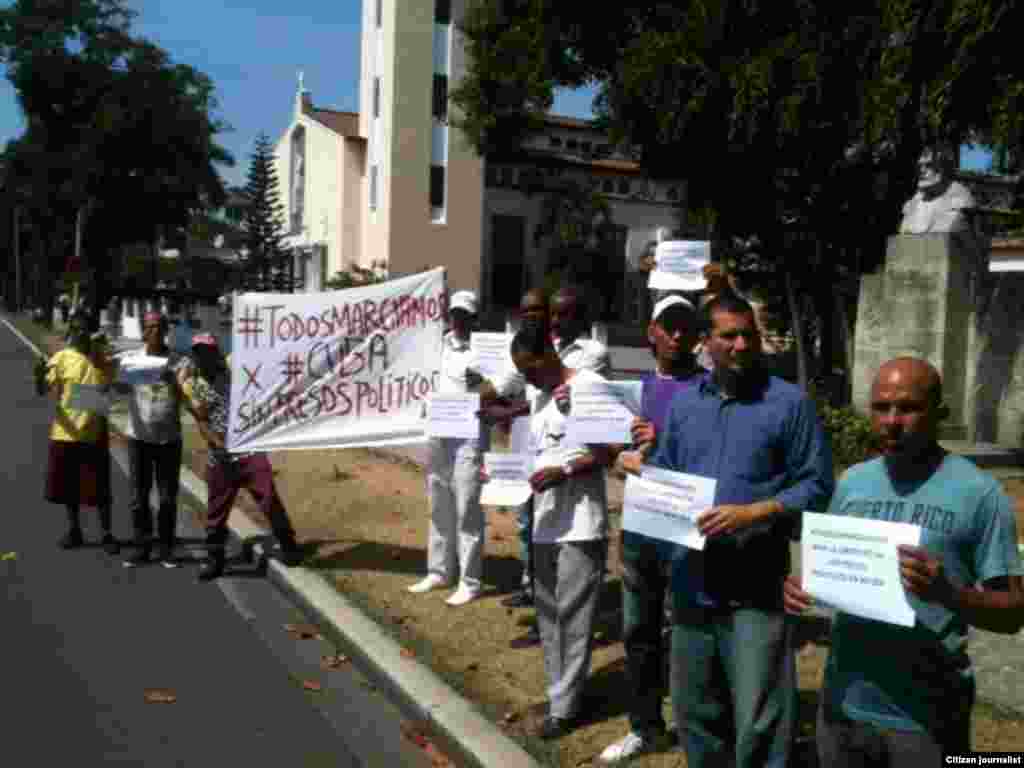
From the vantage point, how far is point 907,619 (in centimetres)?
254

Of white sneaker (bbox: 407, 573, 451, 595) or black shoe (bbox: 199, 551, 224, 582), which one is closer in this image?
white sneaker (bbox: 407, 573, 451, 595)

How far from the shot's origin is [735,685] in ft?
10.8

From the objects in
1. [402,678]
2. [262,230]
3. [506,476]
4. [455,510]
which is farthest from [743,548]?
[262,230]

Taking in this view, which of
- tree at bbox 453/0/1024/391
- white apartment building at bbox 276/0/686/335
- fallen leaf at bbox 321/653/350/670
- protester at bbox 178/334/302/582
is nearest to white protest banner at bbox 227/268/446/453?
protester at bbox 178/334/302/582

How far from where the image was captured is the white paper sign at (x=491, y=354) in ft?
20.3

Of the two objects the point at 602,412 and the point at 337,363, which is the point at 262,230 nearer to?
the point at 337,363

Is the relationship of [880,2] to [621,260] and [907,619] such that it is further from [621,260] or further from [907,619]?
[621,260]

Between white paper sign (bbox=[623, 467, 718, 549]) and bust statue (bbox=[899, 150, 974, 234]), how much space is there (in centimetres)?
999

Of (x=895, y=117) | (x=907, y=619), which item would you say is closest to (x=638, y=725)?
(x=907, y=619)

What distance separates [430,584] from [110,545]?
9.48ft

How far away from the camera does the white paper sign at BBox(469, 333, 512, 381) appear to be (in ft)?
20.3

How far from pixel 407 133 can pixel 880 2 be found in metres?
30.4

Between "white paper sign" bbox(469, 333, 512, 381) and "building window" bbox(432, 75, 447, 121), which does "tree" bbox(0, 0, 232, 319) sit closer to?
"building window" bbox(432, 75, 447, 121)

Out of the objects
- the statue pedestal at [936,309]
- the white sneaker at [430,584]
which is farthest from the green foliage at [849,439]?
the white sneaker at [430,584]
